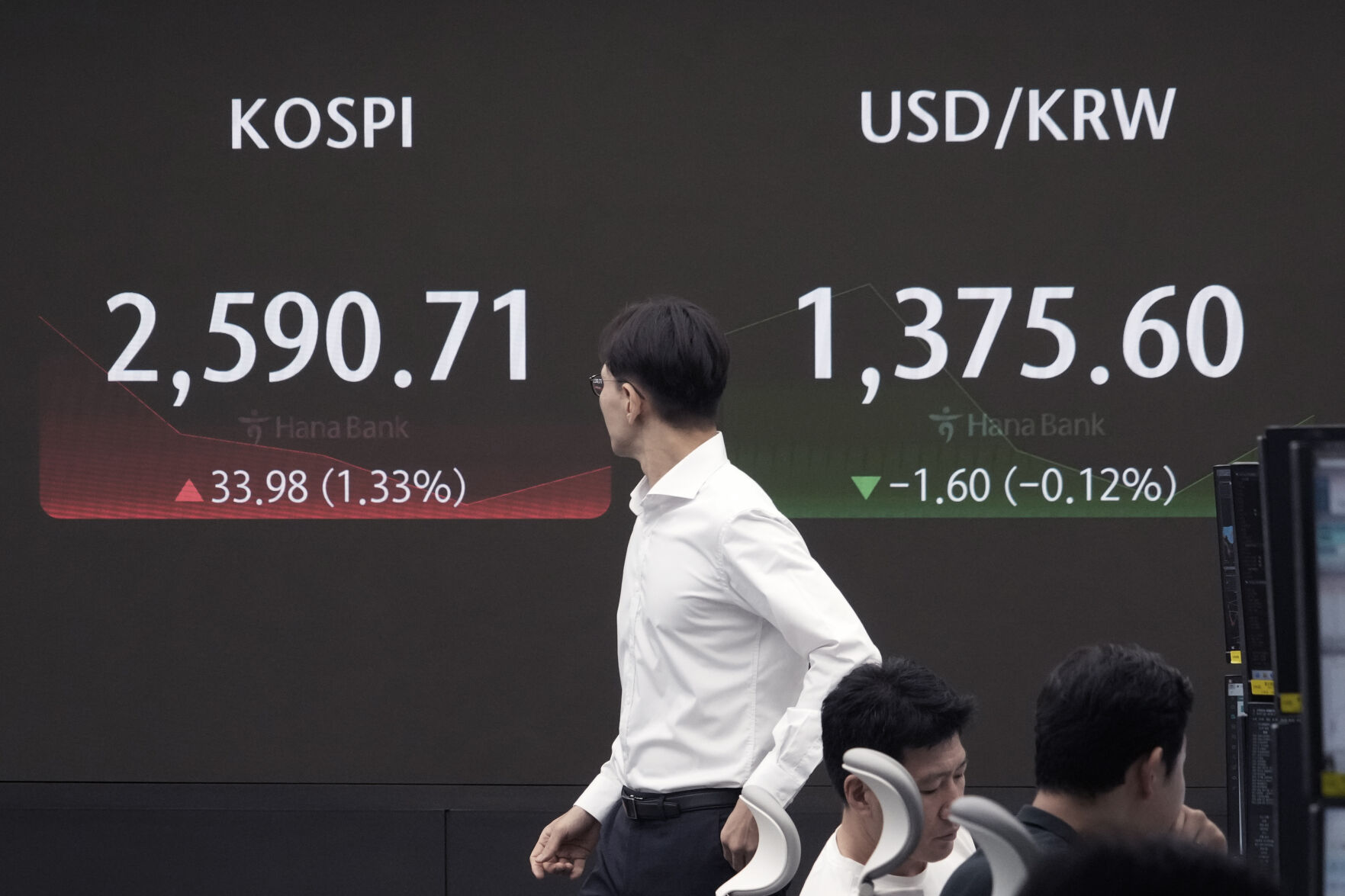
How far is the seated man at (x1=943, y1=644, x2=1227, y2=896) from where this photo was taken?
1.49 m

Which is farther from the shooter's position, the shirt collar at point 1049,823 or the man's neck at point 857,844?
the man's neck at point 857,844

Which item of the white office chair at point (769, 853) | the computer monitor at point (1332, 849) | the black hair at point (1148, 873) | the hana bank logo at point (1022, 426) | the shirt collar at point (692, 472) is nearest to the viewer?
the black hair at point (1148, 873)

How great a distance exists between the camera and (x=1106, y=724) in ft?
4.94

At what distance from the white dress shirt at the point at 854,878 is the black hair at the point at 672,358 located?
0.67 metres

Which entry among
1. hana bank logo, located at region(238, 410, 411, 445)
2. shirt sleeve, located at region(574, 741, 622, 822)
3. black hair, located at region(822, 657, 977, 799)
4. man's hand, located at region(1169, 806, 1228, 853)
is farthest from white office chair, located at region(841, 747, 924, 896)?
hana bank logo, located at region(238, 410, 411, 445)

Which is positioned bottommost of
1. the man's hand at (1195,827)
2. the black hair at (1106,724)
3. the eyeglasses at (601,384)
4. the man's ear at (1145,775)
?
the man's hand at (1195,827)

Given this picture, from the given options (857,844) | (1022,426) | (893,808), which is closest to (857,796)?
(857,844)

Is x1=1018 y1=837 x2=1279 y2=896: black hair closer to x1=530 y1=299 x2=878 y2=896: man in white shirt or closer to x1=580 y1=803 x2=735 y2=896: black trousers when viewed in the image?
x1=530 y1=299 x2=878 y2=896: man in white shirt

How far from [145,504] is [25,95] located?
3.75 ft

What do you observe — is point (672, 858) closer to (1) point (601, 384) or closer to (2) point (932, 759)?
(2) point (932, 759)

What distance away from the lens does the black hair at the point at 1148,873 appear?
2.25 ft

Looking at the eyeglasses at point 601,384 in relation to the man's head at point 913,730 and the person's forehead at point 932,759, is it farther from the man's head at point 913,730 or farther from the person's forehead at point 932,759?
the person's forehead at point 932,759

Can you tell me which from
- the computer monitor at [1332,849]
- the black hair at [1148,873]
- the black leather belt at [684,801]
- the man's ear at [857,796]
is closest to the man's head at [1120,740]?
the man's ear at [857,796]

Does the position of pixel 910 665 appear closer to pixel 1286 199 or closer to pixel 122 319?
pixel 1286 199
